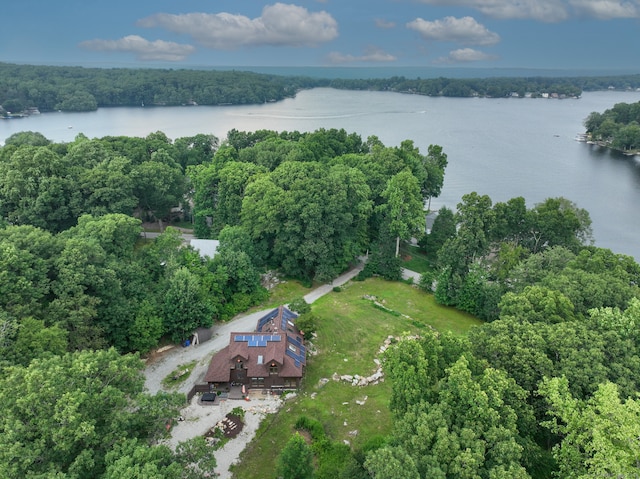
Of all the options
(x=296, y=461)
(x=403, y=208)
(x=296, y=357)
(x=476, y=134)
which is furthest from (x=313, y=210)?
(x=476, y=134)

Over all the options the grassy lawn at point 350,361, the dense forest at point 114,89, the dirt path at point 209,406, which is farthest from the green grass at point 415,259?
the dense forest at point 114,89

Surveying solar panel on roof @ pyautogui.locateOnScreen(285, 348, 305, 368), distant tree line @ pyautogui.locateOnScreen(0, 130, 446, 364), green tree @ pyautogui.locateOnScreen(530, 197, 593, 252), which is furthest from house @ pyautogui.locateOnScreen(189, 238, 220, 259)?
green tree @ pyautogui.locateOnScreen(530, 197, 593, 252)

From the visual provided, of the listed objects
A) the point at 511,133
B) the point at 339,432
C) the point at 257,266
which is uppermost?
the point at 511,133

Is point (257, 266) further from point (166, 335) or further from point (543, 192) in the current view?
point (543, 192)

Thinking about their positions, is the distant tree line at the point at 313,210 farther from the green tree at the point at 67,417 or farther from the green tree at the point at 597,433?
the green tree at the point at 597,433

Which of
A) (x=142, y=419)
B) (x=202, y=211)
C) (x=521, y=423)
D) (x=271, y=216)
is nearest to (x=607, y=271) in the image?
(x=521, y=423)

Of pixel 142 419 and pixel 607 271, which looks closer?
pixel 142 419

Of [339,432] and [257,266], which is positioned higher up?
[257,266]

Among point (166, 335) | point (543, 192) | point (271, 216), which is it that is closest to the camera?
point (166, 335)
